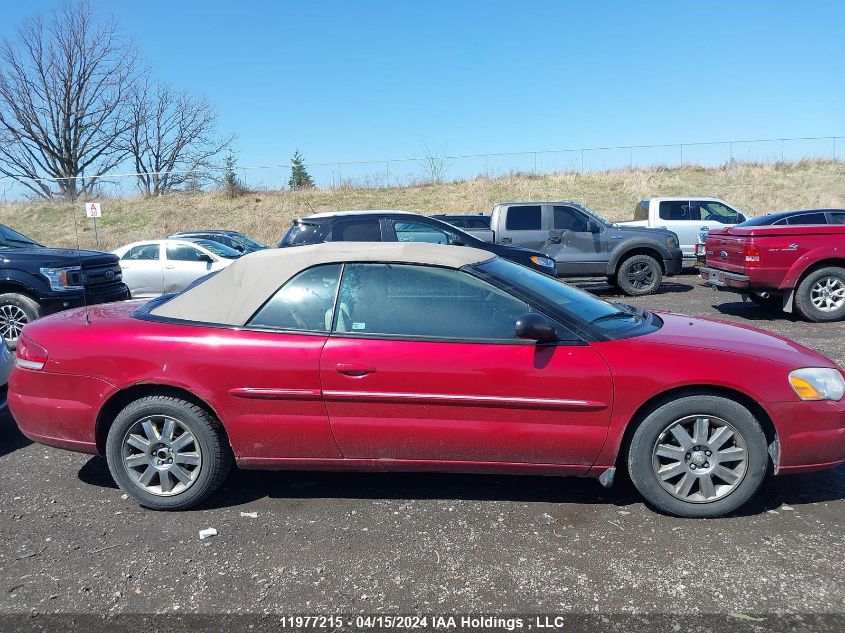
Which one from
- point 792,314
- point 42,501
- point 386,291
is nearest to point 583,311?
point 386,291

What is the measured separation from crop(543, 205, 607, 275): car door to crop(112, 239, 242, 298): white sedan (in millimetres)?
7013

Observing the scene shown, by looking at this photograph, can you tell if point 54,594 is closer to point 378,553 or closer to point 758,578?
point 378,553

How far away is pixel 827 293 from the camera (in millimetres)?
9492

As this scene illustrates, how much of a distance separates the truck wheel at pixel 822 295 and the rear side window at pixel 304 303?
320 inches

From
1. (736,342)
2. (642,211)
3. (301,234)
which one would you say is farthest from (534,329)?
(642,211)

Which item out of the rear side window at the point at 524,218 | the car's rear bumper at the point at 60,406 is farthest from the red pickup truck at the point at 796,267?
the car's rear bumper at the point at 60,406

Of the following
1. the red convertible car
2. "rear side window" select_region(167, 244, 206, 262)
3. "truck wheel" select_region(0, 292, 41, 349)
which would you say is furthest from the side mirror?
"rear side window" select_region(167, 244, 206, 262)

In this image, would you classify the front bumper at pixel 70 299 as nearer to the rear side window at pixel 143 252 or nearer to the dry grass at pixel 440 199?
the rear side window at pixel 143 252

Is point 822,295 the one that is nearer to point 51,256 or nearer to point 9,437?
point 9,437

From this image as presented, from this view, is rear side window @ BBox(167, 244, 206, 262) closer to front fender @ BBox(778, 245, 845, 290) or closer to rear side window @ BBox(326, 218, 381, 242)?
rear side window @ BBox(326, 218, 381, 242)

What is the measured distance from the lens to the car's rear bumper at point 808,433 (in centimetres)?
349

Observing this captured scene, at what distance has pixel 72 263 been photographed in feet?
29.5

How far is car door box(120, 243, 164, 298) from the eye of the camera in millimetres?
14344

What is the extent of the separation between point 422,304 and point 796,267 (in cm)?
766
